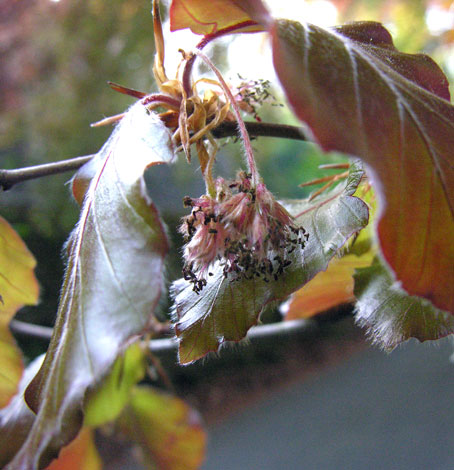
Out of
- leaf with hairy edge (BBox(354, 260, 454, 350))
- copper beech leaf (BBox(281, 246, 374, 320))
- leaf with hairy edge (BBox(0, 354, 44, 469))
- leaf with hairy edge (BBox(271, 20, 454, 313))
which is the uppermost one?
leaf with hairy edge (BBox(271, 20, 454, 313))

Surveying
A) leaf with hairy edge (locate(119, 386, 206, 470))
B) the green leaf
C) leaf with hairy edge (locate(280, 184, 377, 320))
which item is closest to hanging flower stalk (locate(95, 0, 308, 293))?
leaf with hairy edge (locate(280, 184, 377, 320))

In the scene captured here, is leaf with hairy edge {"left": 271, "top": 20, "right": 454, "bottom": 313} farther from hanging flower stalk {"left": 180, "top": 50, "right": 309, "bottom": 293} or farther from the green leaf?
the green leaf

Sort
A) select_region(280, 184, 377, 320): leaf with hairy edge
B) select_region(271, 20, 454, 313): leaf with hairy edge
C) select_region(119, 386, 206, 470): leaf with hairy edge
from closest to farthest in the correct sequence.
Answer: select_region(271, 20, 454, 313): leaf with hairy edge
select_region(280, 184, 377, 320): leaf with hairy edge
select_region(119, 386, 206, 470): leaf with hairy edge

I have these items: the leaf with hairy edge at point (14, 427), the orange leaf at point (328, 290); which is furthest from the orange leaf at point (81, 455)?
the orange leaf at point (328, 290)

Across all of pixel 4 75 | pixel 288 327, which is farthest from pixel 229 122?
pixel 4 75

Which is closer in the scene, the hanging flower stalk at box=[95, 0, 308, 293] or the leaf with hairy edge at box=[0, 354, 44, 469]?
the hanging flower stalk at box=[95, 0, 308, 293]

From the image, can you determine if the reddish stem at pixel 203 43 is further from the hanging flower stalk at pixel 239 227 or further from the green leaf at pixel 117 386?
the green leaf at pixel 117 386
